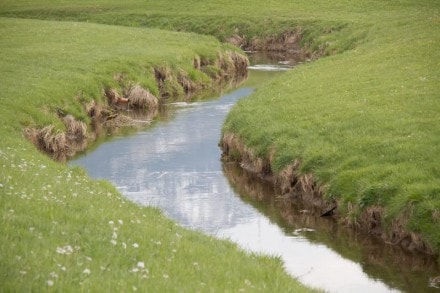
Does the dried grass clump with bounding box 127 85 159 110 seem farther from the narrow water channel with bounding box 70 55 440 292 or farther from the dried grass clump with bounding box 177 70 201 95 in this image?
the dried grass clump with bounding box 177 70 201 95

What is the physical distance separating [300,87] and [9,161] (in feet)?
55.8

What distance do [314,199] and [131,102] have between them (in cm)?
1676

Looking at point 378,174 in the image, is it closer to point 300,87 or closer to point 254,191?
point 254,191

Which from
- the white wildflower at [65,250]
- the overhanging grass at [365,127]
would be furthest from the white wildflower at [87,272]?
the overhanging grass at [365,127]

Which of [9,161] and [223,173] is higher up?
[9,161]

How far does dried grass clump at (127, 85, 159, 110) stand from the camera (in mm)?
37188

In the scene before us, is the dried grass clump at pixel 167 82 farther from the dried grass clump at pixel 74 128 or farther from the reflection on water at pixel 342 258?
the reflection on water at pixel 342 258

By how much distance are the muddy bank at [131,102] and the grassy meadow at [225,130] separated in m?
0.60

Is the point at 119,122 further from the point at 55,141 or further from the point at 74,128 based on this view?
the point at 55,141

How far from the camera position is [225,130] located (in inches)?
1154

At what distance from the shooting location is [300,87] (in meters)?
33.0

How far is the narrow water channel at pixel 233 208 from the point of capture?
1716 centimetres

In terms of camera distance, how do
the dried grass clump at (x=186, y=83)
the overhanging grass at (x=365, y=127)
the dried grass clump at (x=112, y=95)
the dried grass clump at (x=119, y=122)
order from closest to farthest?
the overhanging grass at (x=365, y=127)
the dried grass clump at (x=119, y=122)
the dried grass clump at (x=112, y=95)
the dried grass clump at (x=186, y=83)

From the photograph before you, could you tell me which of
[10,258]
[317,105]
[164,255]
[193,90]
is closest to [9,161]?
[164,255]
